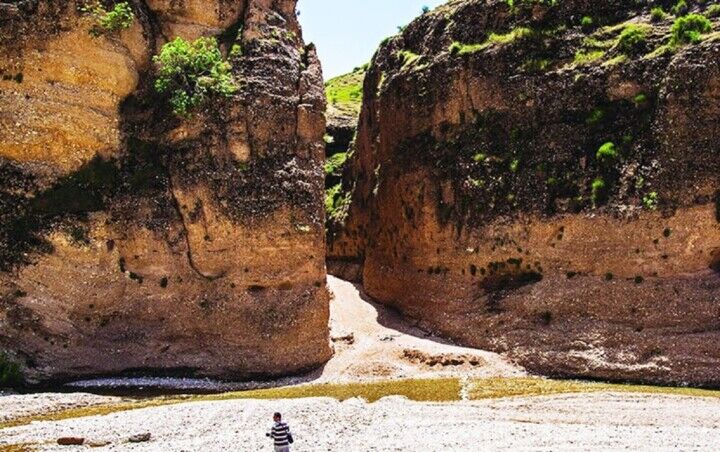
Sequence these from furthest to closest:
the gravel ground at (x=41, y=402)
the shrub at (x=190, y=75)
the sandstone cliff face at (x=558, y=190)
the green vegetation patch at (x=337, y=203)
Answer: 1. the green vegetation patch at (x=337, y=203)
2. the shrub at (x=190, y=75)
3. the sandstone cliff face at (x=558, y=190)
4. the gravel ground at (x=41, y=402)

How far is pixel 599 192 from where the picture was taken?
3600cm

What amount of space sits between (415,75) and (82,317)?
25.7 meters

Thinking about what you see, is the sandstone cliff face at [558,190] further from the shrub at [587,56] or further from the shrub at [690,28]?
the shrub at [690,28]

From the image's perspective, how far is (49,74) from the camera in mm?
33469

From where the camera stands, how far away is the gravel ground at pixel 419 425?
21234mm

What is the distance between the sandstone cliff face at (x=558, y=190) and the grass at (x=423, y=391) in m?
2.28

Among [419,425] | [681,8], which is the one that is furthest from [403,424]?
[681,8]

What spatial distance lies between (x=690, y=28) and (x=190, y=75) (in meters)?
26.2

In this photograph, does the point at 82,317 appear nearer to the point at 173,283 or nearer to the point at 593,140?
the point at 173,283

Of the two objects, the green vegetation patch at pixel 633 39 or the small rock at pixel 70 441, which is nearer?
the small rock at pixel 70 441

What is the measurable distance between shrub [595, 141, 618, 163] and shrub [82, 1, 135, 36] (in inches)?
1013

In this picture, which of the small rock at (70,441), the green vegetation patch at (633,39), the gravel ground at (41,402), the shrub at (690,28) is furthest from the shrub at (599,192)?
the small rock at (70,441)

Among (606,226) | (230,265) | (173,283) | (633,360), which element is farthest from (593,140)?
(173,283)

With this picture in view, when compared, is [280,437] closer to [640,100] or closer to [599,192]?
[599,192]
